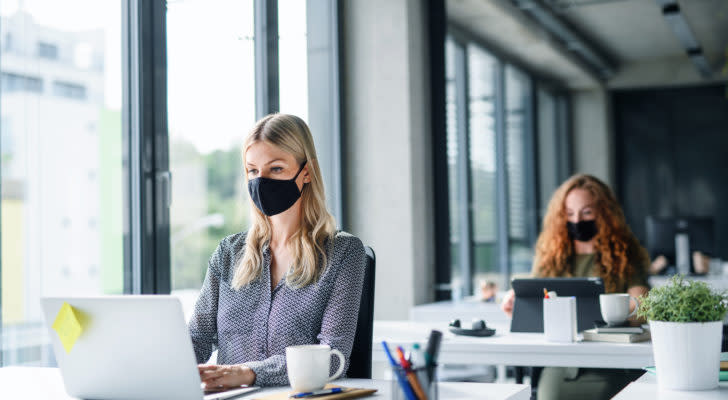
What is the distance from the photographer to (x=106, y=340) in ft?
4.81

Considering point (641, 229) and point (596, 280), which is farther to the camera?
point (641, 229)

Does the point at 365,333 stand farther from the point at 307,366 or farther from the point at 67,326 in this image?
the point at 67,326

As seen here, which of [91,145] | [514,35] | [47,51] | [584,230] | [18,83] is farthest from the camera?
[514,35]

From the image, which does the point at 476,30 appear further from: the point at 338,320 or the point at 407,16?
the point at 338,320

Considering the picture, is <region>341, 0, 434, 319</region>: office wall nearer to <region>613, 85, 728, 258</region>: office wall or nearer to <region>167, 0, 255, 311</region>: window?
<region>167, 0, 255, 311</region>: window

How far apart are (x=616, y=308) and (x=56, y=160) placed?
6.89ft

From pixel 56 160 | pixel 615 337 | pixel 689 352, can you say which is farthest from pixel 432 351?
pixel 56 160

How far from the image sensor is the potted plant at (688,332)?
63.0 inches

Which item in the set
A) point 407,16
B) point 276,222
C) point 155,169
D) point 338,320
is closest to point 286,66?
point 407,16

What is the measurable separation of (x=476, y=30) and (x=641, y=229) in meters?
4.03

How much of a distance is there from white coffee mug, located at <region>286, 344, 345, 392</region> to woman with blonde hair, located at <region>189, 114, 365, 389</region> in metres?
0.27

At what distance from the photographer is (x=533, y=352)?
7.63 ft

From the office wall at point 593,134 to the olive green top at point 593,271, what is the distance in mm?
6102

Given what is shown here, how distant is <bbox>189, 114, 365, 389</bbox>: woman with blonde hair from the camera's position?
1918 millimetres
